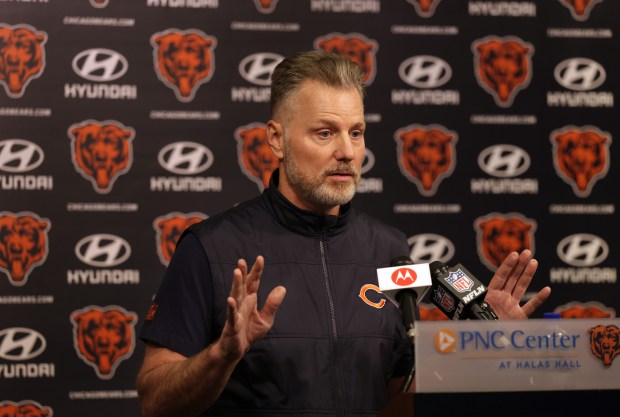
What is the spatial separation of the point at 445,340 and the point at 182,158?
2.17m

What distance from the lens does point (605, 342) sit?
1.38 meters

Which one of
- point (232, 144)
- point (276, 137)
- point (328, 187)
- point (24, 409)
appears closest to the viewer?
point (328, 187)

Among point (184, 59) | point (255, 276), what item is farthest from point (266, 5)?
point (255, 276)

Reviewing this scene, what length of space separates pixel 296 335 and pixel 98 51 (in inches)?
71.7

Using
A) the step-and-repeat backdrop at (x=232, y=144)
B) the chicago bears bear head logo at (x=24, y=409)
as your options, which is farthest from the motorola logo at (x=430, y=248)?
the chicago bears bear head logo at (x=24, y=409)

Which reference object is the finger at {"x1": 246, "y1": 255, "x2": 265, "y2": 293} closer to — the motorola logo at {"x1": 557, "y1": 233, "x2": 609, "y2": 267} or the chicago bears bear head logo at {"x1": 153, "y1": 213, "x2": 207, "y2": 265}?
the chicago bears bear head logo at {"x1": 153, "y1": 213, "x2": 207, "y2": 265}

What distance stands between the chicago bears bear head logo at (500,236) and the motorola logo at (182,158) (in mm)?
1142

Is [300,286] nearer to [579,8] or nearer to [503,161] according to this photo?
[503,161]

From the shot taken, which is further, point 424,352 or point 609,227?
point 609,227

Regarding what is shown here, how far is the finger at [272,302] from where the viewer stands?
5.42 feet

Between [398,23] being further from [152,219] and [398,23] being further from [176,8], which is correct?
[152,219]

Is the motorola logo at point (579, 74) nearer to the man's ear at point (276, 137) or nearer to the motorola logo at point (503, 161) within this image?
the motorola logo at point (503, 161)

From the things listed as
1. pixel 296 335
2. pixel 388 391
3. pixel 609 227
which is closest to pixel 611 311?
pixel 609 227

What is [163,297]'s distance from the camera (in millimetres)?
1999
